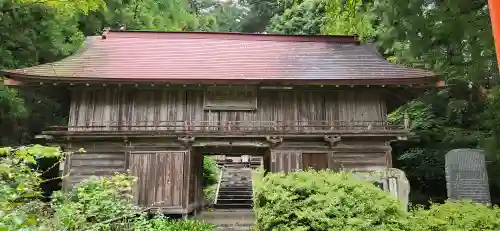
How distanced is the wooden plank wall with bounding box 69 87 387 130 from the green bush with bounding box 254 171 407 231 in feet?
22.6

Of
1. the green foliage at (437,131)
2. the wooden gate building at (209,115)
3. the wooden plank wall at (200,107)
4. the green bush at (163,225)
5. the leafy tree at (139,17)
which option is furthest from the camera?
the leafy tree at (139,17)

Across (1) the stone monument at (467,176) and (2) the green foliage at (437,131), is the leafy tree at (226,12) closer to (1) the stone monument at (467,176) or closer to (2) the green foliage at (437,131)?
(2) the green foliage at (437,131)

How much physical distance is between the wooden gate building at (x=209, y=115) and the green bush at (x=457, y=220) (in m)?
6.39

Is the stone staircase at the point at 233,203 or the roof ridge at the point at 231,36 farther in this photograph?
the roof ridge at the point at 231,36

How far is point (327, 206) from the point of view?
5.58 m

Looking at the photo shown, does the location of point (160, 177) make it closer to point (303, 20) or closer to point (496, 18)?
point (496, 18)

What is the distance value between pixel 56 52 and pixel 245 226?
10.7 m

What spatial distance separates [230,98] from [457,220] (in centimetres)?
868

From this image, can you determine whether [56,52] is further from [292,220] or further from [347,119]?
[292,220]

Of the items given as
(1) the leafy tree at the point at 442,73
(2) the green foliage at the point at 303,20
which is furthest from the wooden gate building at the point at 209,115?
(2) the green foliage at the point at 303,20

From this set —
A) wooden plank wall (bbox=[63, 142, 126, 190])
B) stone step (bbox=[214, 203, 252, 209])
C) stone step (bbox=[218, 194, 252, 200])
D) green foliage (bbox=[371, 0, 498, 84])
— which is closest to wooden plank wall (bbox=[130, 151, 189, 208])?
wooden plank wall (bbox=[63, 142, 126, 190])

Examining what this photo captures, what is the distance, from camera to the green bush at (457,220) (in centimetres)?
545

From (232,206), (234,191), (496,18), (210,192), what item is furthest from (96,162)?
(496,18)

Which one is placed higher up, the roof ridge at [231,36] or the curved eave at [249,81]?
the roof ridge at [231,36]
